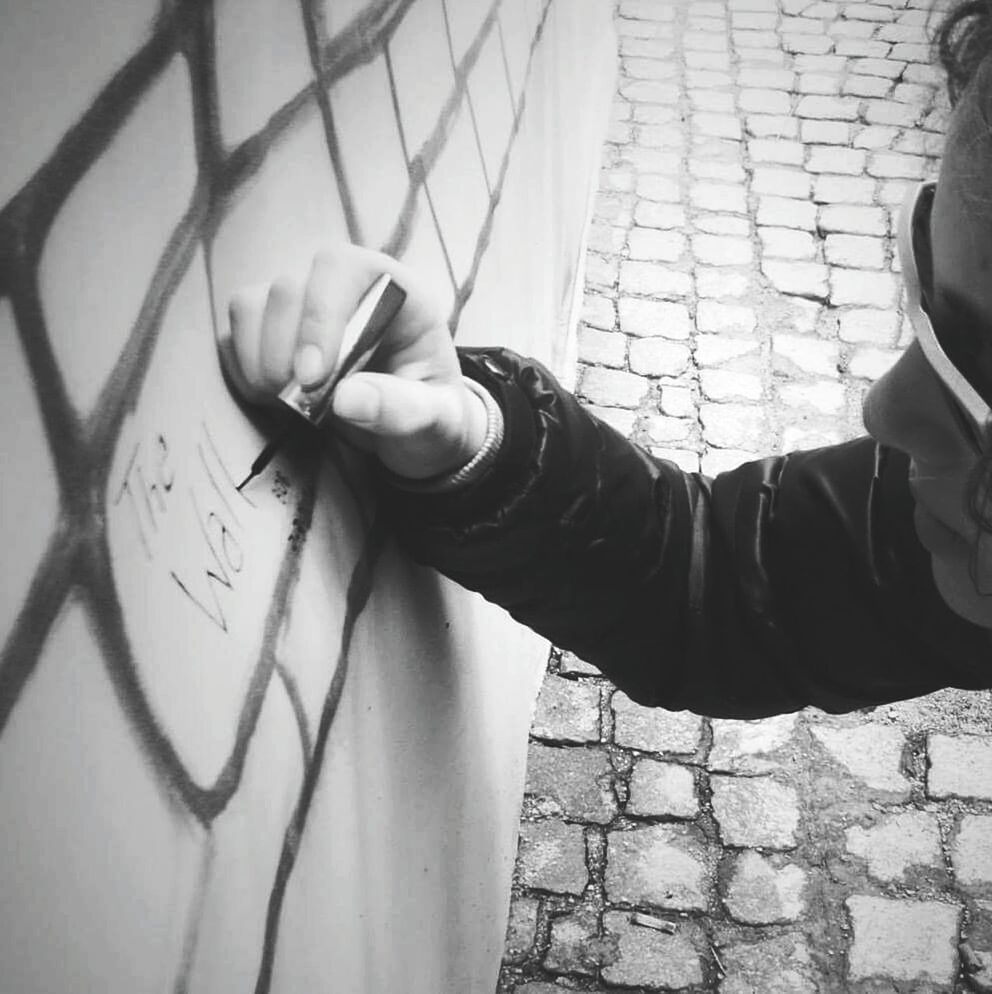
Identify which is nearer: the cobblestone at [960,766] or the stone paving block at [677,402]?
the cobblestone at [960,766]

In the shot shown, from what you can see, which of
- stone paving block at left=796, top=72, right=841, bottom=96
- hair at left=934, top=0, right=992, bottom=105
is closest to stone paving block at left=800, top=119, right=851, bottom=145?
stone paving block at left=796, top=72, right=841, bottom=96

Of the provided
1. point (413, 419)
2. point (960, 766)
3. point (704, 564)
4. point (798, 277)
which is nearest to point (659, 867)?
point (960, 766)

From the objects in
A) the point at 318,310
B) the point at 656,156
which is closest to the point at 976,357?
the point at 318,310

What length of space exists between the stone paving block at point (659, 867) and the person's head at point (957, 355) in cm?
133

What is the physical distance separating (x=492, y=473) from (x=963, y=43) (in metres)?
0.75

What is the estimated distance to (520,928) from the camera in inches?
86.1

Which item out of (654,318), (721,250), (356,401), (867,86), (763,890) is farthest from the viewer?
(867,86)

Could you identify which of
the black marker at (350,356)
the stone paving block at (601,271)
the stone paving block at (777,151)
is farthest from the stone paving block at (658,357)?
the black marker at (350,356)

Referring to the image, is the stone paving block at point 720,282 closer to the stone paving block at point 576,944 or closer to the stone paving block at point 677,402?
the stone paving block at point 677,402

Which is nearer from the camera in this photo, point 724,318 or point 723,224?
point 724,318

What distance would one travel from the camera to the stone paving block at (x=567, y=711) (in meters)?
2.55

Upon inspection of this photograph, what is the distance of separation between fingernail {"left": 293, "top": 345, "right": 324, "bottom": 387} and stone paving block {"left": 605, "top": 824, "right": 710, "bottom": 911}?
181cm

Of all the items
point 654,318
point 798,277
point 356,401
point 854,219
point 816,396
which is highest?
point 854,219

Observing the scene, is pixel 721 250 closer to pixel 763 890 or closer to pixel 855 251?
pixel 855 251
